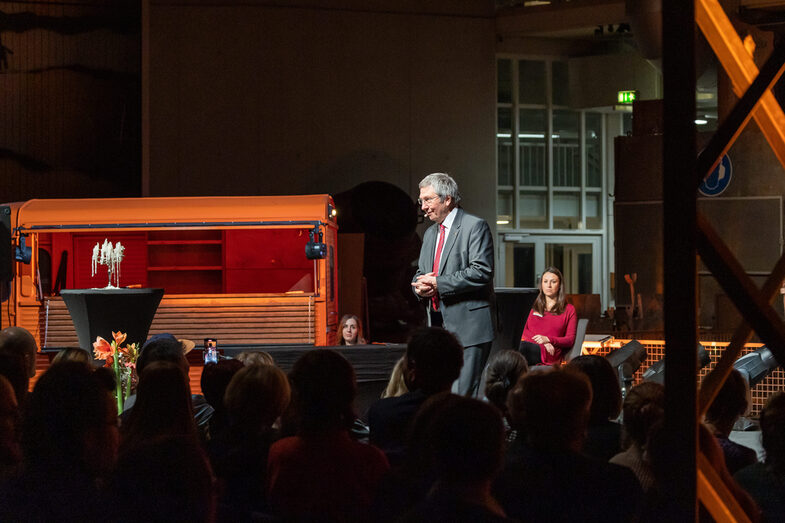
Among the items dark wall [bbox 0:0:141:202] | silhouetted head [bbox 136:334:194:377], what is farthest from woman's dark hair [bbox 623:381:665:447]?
dark wall [bbox 0:0:141:202]

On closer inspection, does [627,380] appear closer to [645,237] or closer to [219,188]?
[645,237]

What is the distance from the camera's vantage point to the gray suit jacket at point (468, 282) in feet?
12.4

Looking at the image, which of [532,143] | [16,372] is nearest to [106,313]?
[16,372]

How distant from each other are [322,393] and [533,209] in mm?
15053

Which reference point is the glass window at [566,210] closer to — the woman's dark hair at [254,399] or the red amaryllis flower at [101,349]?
the red amaryllis flower at [101,349]

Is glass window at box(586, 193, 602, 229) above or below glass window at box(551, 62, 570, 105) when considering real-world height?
below

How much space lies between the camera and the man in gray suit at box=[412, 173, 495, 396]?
12.4ft

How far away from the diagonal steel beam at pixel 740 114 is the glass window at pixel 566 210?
15266 millimetres

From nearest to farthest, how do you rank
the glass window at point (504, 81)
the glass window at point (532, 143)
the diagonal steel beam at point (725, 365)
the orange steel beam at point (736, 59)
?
the diagonal steel beam at point (725, 365) → the orange steel beam at point (736, 59) → the glass window at point (504, 81) → the glass window at point (532, 143)

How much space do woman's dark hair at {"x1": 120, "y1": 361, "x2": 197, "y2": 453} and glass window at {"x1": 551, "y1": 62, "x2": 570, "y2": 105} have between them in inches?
583

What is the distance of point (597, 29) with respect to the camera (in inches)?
609

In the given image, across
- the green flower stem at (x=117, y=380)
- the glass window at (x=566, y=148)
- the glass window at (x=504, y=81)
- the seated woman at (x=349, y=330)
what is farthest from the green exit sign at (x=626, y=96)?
the green flower stem at (x=117, y=380)

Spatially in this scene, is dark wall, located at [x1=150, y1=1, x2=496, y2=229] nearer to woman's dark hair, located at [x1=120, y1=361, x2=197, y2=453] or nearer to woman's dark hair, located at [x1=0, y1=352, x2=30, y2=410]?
woman's dark hair, located at [x1=0, y1=352, x2=30, y2=410]

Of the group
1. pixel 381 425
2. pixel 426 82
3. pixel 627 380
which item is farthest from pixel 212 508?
pixel 426 82
